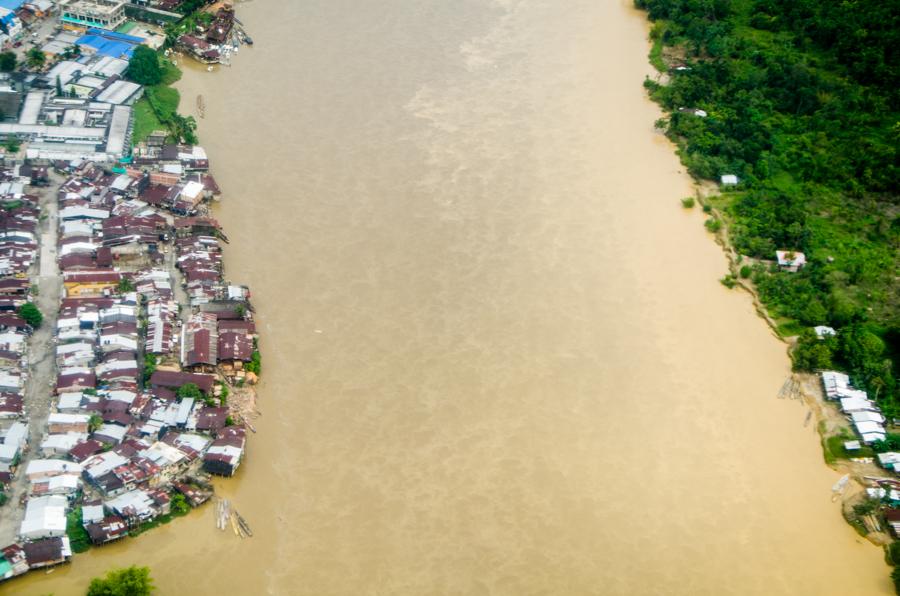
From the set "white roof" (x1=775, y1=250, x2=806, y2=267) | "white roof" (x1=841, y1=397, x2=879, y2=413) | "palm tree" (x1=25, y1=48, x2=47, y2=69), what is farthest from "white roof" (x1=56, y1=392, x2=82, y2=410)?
"white roof" (x1=775, y1=250, x2=806, y2=267)

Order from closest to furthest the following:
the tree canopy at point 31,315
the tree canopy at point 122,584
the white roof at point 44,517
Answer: the tree canopy at point 122,584, the white roof at point 44,517, the tree canopy at point 31,315

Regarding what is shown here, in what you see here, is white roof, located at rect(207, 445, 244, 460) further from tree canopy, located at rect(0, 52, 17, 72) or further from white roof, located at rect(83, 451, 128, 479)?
tree canopy, located at rect(0, 52, 17, 72)

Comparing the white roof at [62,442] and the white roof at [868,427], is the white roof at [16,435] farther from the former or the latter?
the white roof at [868,427]

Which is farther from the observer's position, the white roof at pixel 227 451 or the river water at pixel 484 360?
the white roof at pixel 227 451

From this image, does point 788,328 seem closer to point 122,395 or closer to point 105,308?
point 122,395

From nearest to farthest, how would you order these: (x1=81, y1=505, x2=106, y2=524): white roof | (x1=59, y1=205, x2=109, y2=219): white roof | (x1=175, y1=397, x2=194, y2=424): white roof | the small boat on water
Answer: (x1=81, y1=505, x2=106, y2=524): white roof → the small boat on water → (x1=175, y1=397, x2=194, y2=424): white roof → (x1=59, y1=205, x2=109, y2=219): white roof

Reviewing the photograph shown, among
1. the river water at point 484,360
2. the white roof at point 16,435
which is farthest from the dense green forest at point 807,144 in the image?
the white roof at point 16,435

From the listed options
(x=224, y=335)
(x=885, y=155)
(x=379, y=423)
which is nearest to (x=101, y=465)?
(x=224, y=335)

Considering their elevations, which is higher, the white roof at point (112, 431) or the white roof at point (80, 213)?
the white roof at point (80, 213)
